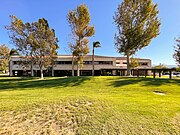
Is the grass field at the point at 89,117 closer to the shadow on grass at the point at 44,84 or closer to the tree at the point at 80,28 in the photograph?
the shadow on grass at the point at 44,84

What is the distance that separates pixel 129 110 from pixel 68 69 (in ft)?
140

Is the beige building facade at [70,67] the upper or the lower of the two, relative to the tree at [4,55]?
lower

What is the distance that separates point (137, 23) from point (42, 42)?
16114mm

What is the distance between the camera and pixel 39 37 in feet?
93.5

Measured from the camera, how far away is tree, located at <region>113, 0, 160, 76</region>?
24.0 metres

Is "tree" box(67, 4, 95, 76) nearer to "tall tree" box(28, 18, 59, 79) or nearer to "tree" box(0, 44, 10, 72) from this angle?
"tall tree" box(28, 18, 59, 79)

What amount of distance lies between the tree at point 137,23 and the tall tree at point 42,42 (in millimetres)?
13077

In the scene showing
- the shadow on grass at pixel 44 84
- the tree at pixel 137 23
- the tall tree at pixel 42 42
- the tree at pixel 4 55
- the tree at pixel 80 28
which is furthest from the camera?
the tree at pixel 4 55

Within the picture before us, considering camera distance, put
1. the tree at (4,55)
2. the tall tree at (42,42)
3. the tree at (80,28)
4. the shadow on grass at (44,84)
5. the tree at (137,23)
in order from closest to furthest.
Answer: the shadow on grass at (44,84), the tree at (137,23), the tall tree at (42,42), the tree at (80,28), the tree at (4,55)

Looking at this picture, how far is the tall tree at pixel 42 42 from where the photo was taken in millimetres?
28094

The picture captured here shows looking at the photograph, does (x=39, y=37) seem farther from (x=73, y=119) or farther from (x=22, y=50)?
(x=73, y=119)

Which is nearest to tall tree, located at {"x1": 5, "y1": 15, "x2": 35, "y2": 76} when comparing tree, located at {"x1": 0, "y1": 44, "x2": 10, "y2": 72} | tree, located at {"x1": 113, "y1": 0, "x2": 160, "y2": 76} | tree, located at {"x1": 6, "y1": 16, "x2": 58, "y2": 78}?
tree, located at {"x1": 6, "y1": 16, "x2": 58, "y2": 78}

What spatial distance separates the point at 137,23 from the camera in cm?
2444

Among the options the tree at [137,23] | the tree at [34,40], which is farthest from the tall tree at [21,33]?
the tree at [137,23]
